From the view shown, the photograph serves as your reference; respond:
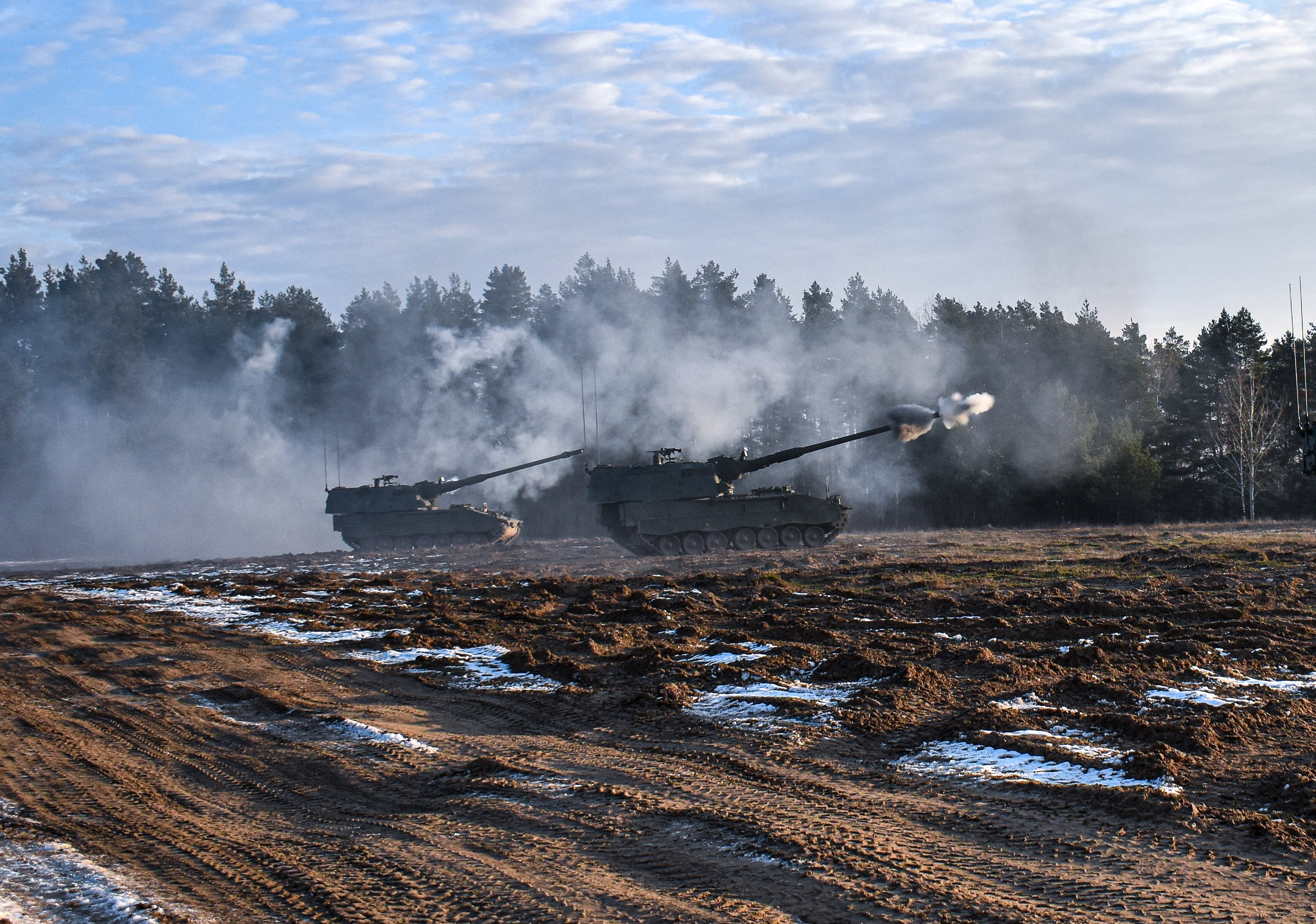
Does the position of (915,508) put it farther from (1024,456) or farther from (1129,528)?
(1129,528)

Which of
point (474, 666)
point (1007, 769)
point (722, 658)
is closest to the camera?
point (1007, 769)

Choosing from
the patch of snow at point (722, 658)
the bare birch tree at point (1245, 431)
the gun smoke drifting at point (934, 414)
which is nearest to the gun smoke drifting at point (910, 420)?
the gun smoke drifting at point (934, 414)

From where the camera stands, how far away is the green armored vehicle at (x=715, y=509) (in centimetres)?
2920

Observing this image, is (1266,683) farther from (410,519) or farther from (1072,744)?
(410,519)

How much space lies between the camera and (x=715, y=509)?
2936 centimetres

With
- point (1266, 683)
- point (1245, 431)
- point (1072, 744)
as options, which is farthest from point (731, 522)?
point (1245, 431)

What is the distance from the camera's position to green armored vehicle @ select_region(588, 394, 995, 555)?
2920 centimetres

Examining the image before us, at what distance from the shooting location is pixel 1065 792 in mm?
6672

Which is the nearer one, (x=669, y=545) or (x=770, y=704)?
(x=770, y=704)

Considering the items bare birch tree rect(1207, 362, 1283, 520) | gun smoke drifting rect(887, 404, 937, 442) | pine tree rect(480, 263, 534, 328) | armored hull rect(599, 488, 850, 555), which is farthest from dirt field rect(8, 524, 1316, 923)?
pine tree rect(480, 263, 534, 328)

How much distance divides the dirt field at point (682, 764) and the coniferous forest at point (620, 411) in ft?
88.3

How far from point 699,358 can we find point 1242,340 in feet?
78.4

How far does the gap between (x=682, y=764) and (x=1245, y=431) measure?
1567 inches

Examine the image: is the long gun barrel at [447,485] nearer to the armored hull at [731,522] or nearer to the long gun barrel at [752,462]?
the armored hull at [731,522]
